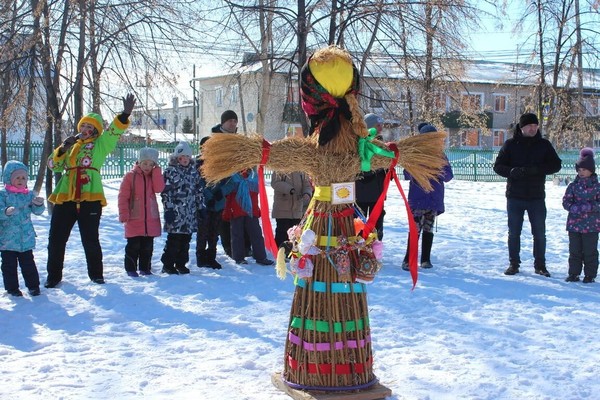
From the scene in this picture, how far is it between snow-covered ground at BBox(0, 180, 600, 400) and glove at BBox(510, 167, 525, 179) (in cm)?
113

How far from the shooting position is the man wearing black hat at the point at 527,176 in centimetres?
769

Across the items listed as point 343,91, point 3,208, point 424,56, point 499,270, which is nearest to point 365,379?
point 343,91

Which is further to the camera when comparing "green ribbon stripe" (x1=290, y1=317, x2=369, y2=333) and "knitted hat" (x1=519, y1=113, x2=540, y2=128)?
"knitted hat" (x1=519, y1=113, x2=540, y2=128)

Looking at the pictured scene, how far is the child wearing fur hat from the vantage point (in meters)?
6.91

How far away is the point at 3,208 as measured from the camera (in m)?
6.42

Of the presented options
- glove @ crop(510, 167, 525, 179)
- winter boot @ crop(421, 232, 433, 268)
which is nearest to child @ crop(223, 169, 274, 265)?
winter boot @ crop(421, 232, 433, 268)

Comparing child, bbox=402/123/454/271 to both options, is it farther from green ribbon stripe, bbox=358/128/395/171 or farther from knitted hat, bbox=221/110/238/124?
green ribbon stripe, bbox=358/128/395/171

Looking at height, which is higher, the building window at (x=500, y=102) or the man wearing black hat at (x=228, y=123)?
the building window at (x=500, y=102)

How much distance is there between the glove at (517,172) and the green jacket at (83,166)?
4.18 m

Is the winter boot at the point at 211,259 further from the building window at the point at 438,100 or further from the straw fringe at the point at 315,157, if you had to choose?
the building window at the point at 438,100

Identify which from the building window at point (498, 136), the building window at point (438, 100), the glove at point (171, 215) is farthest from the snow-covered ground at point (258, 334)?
the building window at point (498, 136)

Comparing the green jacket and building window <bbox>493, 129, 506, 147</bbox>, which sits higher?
building window <bbox>493, 129, 506, 147</bbox>

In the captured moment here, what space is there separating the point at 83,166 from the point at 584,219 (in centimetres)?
527

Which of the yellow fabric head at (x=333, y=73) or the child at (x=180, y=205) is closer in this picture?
the yellow fabric head at (x=333, y=73)
